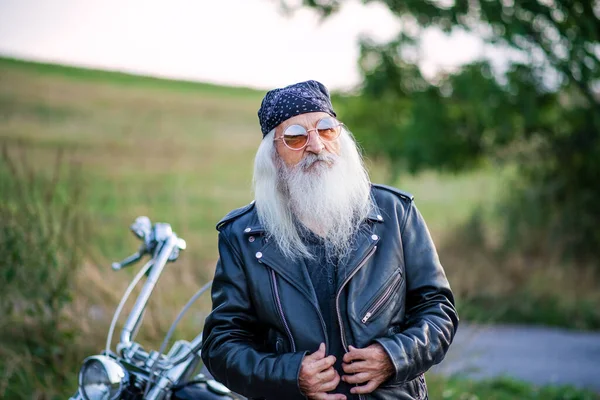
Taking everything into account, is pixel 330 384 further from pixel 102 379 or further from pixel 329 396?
pixel 102 379

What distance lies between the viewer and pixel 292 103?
93.5 inches

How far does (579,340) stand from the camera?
7.75 metres

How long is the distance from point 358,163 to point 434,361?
700 millimetres

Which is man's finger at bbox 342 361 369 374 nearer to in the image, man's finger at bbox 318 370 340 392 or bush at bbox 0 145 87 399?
man's finger at bbox 318 370 340 392

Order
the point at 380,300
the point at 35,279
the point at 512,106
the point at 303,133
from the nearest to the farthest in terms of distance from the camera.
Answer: the point at 380,300, the point at 303,133, the point at 35,279, the point at 512,106

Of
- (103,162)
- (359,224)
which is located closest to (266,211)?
(359,224)

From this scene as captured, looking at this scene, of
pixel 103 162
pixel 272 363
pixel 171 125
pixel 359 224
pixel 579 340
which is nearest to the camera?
pixel 272 363

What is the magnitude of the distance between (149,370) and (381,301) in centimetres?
82

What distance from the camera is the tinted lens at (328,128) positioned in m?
2.36

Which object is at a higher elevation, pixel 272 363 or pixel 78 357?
pixel 272 363

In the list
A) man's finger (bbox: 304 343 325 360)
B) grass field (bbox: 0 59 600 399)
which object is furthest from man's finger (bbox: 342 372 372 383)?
grass field (bbox: 0 59 600 399)

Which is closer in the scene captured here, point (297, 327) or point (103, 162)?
point (297, 327)

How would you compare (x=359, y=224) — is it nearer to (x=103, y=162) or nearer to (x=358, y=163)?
(x=358, y=163)

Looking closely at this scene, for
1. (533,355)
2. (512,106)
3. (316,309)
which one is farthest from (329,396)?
(512,106)
